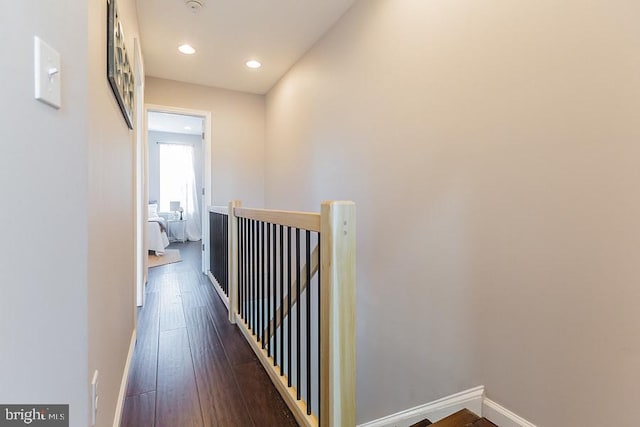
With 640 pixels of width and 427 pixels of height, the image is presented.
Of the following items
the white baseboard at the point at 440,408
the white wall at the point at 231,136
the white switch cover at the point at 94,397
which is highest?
the white wall at the point at 231,136

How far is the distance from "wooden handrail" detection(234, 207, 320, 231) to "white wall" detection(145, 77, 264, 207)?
2345 millimetres

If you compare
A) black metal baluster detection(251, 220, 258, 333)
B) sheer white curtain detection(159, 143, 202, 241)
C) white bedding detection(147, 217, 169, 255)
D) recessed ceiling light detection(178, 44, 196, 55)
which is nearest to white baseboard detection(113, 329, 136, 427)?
black metal baluster detection(251, 220, 258, 333)

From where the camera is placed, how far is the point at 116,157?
1354 millimetres

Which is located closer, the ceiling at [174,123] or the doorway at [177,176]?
the ceiling at [174,123]

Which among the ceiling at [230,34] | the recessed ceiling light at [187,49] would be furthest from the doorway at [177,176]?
the recessed ceiling light at [187,49]

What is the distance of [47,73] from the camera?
2.19ft

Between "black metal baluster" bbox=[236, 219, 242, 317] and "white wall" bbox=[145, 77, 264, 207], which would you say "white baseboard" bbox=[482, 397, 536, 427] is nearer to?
"black metal baluster" bbox=[236, 219, 242, 317]

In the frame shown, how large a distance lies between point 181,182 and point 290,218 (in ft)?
23.2

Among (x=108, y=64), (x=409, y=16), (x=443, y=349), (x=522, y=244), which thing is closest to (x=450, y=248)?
(x=522, y=244)

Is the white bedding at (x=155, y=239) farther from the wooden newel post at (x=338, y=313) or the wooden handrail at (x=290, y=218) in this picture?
the wooden newel post at (x=338, y=313)

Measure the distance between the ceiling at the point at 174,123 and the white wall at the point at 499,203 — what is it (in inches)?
185

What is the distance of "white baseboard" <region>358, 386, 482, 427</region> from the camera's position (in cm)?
142

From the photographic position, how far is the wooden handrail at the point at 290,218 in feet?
3.76

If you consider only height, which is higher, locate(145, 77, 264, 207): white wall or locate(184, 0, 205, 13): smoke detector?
locate(184, 0, 205, 13): smoke detector
